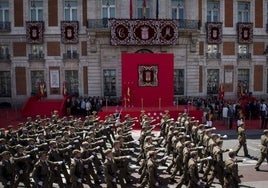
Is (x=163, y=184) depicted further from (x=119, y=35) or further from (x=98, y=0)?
(x=98, y=0)

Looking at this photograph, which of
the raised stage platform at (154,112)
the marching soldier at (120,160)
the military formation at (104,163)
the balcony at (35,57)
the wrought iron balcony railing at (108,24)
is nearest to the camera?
the military formation at (104,163)

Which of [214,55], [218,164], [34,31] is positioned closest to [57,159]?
[218,164]

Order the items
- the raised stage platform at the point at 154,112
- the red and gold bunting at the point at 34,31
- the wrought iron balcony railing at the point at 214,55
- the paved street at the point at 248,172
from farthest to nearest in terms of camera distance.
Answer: the wrought iron balcony railing at the point at 214,55
the red and gold bunting at the point at 34,31
the raised stage platform at the point at 154,112
the paved street at the point at 248,172

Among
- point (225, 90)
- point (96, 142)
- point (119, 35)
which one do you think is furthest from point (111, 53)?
point (96, 142)

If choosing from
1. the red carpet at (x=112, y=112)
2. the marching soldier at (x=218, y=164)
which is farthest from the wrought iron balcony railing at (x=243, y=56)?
the marching soldier at (x=218, y=164)

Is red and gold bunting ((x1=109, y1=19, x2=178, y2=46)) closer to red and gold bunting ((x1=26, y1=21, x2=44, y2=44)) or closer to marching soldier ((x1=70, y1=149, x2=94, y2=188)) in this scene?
red and gold bunting ((x1=26, y1=21, x2=44, y2=44))

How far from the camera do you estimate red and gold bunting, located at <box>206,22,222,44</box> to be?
123ft

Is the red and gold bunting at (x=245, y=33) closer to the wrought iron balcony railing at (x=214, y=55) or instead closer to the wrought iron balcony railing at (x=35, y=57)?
the wrought iron balcony railing at (x=214, y=55)

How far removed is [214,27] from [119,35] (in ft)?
30.5

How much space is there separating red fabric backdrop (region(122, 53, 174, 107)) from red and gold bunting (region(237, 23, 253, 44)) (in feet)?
39.3

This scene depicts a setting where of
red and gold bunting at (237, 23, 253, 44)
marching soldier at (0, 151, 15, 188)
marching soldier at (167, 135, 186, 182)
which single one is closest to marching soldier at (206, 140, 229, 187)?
marching soldier at (167, 135, 186, 182)

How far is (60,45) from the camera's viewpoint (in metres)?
36.7

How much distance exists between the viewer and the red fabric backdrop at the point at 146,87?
93.8 ft

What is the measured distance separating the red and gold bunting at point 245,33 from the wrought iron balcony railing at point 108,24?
425 centimetres
